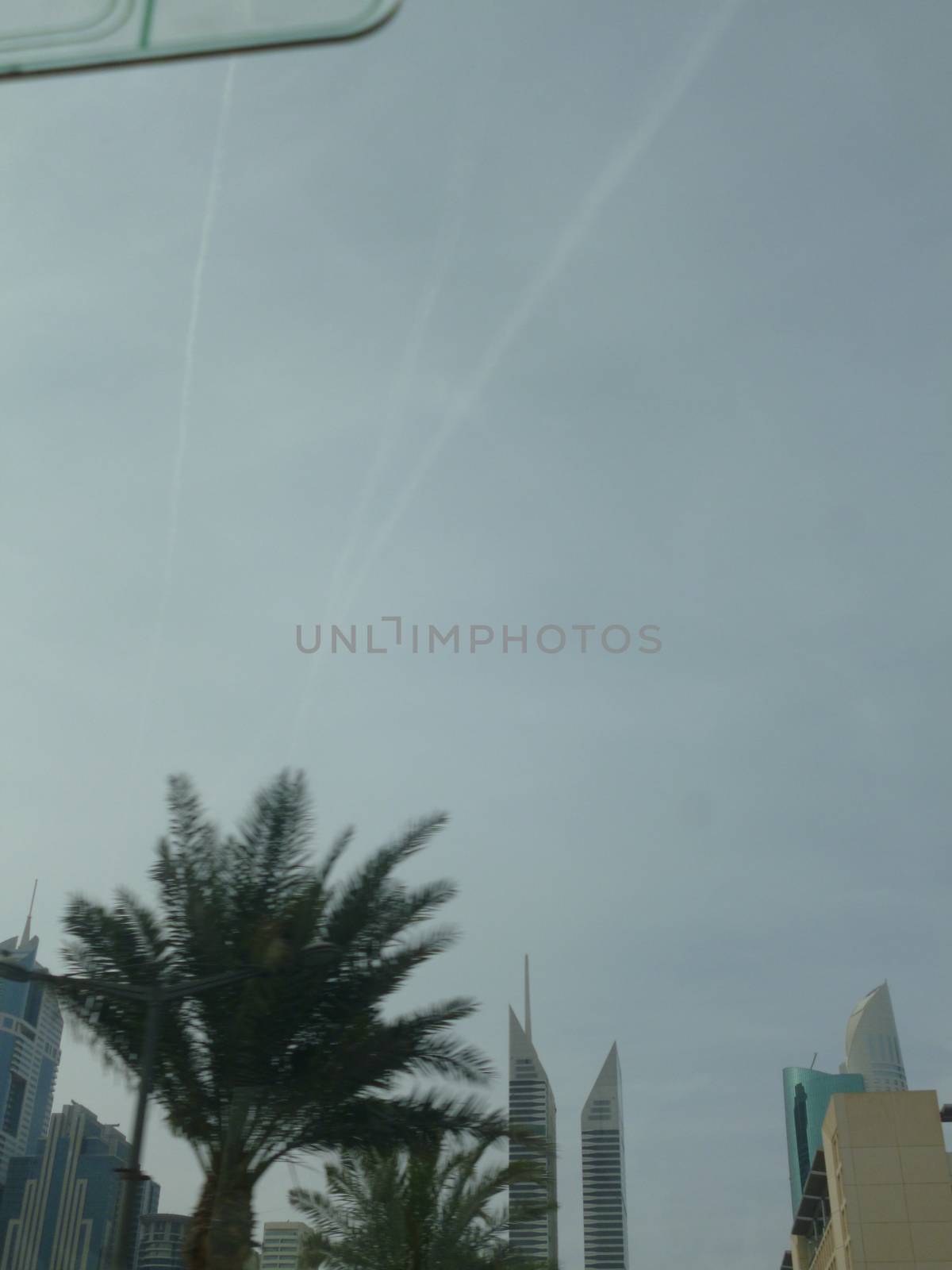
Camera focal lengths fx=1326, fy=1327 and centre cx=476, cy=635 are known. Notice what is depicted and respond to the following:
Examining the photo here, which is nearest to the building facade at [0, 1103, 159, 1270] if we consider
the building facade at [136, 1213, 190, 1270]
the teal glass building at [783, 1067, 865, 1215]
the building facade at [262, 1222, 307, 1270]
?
the teal glass building at [783, 1067, 865, 1215]

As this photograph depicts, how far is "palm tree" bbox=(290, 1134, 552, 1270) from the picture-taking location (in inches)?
901

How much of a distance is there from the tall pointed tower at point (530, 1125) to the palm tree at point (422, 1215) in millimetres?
551

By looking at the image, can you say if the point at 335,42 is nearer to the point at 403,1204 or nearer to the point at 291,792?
the point at 291,792

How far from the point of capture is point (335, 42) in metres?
2.79

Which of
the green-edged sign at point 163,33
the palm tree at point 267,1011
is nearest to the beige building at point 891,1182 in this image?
the palm tree at point 267,1011

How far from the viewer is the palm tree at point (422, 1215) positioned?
901 inches

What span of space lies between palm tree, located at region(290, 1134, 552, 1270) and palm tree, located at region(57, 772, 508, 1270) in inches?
210

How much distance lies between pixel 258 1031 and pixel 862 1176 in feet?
104

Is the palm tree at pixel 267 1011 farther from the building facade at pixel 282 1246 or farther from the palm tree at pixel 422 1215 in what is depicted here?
the building facade at pixel 282 1246

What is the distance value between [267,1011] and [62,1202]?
620 feet

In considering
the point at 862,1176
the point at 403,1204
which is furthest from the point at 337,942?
the point at 862,1176

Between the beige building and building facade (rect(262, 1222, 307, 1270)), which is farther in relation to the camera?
the beige building

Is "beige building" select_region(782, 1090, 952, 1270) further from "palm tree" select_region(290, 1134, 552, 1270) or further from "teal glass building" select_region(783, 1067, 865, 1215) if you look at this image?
"teal glass building" select_region(783, 1067, 865, 1215)

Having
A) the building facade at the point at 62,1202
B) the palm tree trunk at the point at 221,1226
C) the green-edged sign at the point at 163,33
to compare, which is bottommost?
the palm tree trunk at the point at 221,1226
